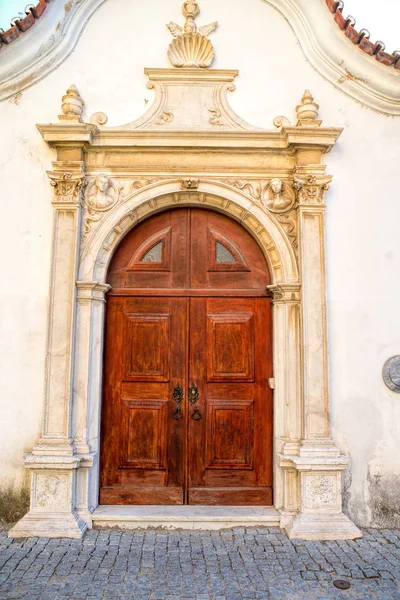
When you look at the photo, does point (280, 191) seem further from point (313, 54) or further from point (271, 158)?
point (313, 54)

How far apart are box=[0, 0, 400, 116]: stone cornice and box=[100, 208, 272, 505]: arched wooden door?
1991mm

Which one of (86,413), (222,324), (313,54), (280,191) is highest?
(313,54)

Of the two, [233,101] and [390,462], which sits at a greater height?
[233,101]

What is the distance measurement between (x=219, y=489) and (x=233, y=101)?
401cm

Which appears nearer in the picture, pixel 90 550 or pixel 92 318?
pixel 90 550

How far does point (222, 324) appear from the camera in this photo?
16.0ft

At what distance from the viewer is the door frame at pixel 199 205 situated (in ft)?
14.3

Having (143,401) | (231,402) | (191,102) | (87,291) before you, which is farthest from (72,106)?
(231,402)

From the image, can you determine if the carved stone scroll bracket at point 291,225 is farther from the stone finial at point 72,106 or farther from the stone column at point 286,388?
the stone finial at point 72,106

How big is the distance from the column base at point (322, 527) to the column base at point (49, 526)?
1895 millimetres

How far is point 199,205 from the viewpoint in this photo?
5.01 meters

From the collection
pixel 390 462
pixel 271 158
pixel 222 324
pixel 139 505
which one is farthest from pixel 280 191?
pixel 139 505

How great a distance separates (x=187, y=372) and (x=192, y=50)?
134 inches

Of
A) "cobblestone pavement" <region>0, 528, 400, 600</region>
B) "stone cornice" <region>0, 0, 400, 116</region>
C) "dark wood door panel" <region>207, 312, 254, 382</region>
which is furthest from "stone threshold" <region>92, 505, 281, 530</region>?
"stone cornice" <region>0, 0, 400, 116</region>
